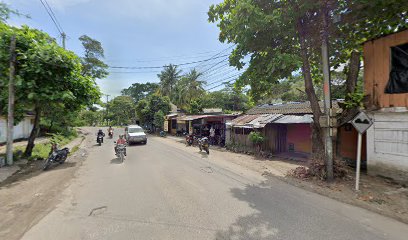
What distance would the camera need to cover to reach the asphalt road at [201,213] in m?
4.02

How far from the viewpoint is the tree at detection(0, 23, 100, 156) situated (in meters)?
9.64

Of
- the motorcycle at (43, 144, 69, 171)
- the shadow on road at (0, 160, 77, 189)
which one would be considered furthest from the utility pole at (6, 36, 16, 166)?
the motorcycle at (43, 144, 69, 171)

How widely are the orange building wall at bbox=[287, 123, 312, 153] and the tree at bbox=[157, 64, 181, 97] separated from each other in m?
30.4

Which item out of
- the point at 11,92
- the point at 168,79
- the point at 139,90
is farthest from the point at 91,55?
the point at 139,90

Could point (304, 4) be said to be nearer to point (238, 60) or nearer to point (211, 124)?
point (238, 60)

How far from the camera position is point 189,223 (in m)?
4.37

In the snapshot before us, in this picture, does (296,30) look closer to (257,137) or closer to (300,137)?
(257,137)

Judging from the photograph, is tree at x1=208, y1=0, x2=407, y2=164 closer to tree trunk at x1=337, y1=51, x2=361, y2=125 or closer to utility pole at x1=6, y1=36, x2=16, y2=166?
tree trunk at x1=337, y1=51, x2=361, y2=125

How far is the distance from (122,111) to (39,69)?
59.7 meters

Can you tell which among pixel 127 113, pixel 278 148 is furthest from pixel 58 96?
pixel 127 113

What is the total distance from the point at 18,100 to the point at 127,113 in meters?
57.7

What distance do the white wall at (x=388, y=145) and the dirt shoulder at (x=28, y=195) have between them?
10969 mm

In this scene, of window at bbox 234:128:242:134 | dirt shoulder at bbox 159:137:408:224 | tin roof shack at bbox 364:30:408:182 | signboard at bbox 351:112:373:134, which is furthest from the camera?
window at bbox 234:128:242:134

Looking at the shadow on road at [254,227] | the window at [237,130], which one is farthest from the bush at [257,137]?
the shadow on road at [254,227]
